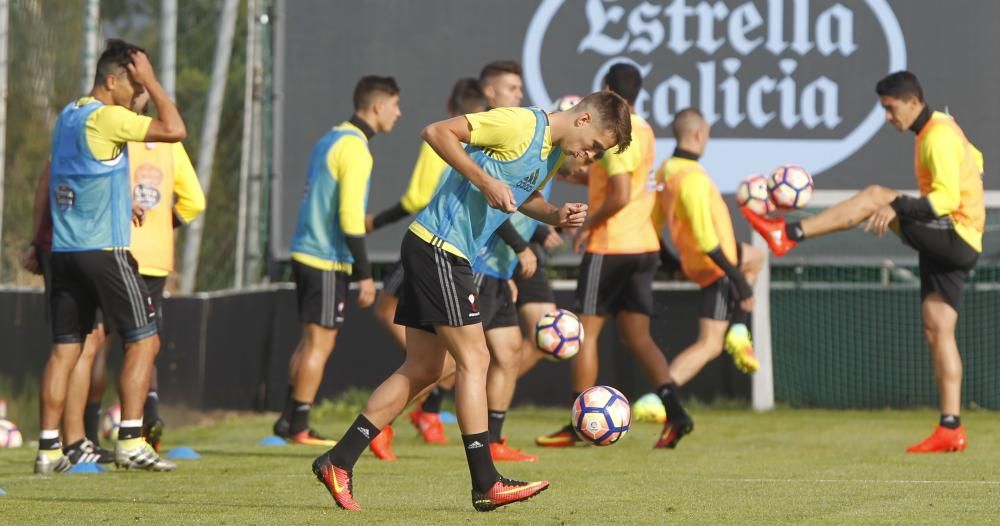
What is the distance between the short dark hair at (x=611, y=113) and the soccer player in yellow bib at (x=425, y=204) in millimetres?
3319

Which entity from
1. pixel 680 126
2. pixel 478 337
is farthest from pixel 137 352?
pixel 680 126

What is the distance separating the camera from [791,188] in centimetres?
1024

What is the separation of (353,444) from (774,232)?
454 cm

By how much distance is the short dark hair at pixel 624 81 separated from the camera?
964 centimetres

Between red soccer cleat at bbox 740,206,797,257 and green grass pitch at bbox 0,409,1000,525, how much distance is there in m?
1.21

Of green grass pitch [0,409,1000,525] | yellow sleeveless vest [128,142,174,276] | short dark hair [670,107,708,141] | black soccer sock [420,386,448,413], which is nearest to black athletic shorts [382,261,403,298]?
black soccer sock [420,386,448,413]

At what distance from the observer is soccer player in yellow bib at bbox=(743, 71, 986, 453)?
950 centimetres

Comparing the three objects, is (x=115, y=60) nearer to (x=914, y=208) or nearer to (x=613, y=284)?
(x=613, y=284)

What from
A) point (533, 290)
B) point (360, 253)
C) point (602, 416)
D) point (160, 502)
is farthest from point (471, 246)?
point (533, 290)

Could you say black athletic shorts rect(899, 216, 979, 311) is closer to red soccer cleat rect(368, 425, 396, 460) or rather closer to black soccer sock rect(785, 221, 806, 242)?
black soccer sock rect(785, 221, 806, 242)

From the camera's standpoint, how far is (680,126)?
10445 millimetres

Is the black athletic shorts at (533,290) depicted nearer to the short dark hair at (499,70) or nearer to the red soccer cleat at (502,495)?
the short dark hair at (499,70)

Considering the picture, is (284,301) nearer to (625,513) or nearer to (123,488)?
(123,488)

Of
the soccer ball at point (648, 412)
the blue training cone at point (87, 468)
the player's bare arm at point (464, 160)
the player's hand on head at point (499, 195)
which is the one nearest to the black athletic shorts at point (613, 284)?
the soccer ball at point (648, 412)
